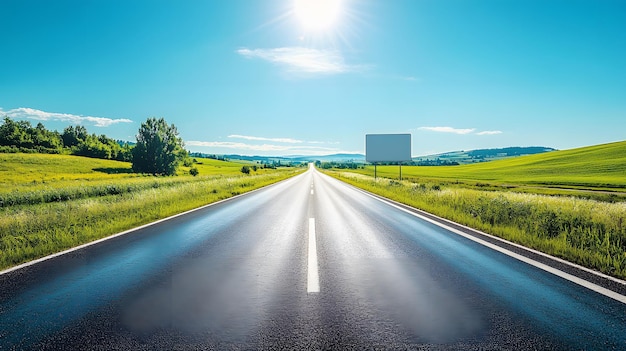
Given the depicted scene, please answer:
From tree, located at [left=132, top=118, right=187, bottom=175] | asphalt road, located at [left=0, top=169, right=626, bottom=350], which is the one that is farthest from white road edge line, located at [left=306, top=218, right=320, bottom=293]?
tree, located at [left=132, top=118, right=187, bottom=175]

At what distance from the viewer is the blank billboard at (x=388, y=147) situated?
46469 millimetres

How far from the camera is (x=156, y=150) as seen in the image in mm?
68938

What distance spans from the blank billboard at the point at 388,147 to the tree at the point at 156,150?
45.7 meters

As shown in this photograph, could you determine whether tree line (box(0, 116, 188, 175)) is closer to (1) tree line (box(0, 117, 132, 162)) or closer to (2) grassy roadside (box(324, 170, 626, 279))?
(1) tree line (box(0, 117, 132, 162))

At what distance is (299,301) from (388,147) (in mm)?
45776

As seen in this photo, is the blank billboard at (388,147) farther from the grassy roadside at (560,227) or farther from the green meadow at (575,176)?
the grassy roadside at (560,227)

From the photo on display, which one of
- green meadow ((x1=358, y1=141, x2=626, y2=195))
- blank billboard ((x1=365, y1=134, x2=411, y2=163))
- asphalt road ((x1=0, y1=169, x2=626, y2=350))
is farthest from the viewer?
blank billboard ((x1=365, y1=134, x2=411, y2=163))

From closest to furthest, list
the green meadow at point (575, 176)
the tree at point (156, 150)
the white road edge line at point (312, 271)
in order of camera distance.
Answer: the white road edge line at point (312, 271) → the green meadow at point (575, 176) → the tree at point (156, 150)

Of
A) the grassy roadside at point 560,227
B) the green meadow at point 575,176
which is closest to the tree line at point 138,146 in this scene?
the green meadow at point 575,176

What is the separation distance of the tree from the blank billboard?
4574 cm

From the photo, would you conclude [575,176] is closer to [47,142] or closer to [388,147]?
[388,147]

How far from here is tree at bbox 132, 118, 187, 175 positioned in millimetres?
68562

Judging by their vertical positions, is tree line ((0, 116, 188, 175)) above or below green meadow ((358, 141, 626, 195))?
above

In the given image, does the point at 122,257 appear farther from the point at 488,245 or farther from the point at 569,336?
the point at 488,245
